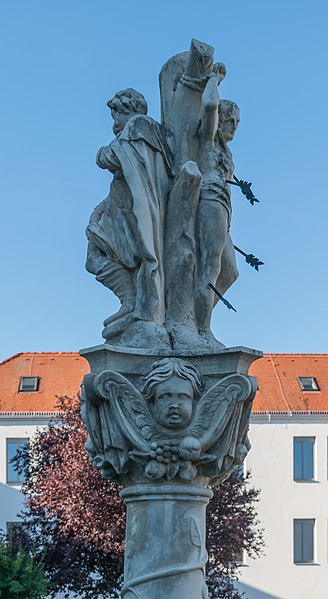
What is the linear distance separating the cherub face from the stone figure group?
359 mm

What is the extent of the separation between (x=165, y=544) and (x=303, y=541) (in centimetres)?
3899

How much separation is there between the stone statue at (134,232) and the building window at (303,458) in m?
38.2

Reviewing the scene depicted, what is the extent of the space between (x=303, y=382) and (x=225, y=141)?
3876cm

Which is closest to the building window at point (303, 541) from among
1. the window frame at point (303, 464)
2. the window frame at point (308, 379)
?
the window frame at point (303, 464)

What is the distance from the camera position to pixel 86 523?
92.7 ft

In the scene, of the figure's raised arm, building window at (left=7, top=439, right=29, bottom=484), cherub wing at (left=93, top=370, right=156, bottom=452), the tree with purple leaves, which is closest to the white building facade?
building window at (left=7, top=439, right=29, bottom=484)

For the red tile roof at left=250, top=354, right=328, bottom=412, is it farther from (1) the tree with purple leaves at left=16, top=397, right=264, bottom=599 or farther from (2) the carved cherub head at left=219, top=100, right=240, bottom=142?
(2) the carved cherub head at left=219, top=100, right=240, bottom=142

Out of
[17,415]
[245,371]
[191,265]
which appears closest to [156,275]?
[191,265]

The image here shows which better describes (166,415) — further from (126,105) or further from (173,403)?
(126,105)

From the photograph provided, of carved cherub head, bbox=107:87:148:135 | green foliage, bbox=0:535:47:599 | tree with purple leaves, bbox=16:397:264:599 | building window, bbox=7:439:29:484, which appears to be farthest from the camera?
building window, bbox=7:439:29:484

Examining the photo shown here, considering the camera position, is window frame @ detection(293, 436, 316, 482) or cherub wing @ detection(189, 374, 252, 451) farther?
window frame @ detection(293, 436, 316, 482)

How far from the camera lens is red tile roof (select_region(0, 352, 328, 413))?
146 feet

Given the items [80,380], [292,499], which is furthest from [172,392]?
→ [292,499]

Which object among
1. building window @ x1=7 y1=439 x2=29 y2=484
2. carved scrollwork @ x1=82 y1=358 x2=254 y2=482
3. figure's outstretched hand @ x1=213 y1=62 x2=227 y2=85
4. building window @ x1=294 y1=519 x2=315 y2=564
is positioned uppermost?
building window @ x1=7 y1=439 x2=29 y2=484
